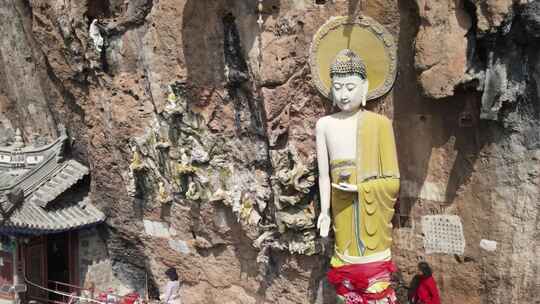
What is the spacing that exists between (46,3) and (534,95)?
763cm

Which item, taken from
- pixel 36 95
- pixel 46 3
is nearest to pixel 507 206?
pixel 46 3

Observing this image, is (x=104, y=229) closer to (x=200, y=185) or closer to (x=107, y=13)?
(x=200, y=185)

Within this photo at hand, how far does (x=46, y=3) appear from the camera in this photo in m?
9.77

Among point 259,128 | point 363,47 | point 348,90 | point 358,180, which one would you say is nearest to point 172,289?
point 259,128

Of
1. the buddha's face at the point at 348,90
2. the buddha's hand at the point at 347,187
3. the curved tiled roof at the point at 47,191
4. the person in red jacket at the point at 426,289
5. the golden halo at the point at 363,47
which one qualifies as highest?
the golden halo at the point at 363,47

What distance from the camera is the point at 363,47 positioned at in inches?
269

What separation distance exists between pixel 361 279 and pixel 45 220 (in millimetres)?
5718

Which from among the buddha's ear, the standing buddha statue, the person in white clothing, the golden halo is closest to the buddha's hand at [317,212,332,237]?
the standing buddha statue

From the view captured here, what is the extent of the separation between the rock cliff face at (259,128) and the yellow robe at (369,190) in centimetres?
48

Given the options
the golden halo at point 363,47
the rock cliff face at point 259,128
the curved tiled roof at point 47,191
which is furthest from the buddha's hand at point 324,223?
the curved tiled roof at point 47,191

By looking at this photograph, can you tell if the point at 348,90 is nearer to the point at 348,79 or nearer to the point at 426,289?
the point at 348,79

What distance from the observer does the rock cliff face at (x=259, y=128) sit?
6.16 m

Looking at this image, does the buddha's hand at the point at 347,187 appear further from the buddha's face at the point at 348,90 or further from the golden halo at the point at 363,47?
the golden halo at the point at 363,47

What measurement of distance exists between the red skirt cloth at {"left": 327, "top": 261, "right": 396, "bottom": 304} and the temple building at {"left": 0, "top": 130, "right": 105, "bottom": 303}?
16.9ft
